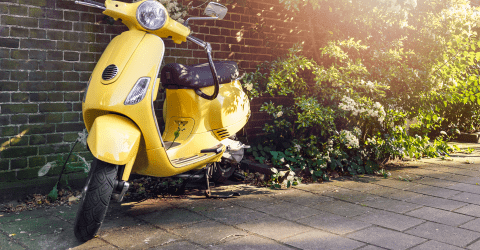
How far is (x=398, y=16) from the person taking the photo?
5113mm

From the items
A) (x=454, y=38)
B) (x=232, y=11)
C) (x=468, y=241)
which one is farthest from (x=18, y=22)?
(x=454, y=38)

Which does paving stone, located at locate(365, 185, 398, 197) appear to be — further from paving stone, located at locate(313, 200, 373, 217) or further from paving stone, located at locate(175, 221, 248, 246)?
paving stone, located at locate(175, 221, 248, 246)

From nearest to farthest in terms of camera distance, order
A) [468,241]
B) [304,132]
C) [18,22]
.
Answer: [468,241] → [18,22] → [304,132]

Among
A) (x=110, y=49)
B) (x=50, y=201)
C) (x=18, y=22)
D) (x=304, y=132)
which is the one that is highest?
(x=18, y=22)

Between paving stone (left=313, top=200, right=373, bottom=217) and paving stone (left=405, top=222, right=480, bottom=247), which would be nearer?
paving stone (left=405, top=222, right=480, bottom=247)

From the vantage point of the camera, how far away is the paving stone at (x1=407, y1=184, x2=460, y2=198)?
13.9ft

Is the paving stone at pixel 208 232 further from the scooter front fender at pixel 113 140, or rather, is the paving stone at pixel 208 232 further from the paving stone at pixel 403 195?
the paving stone at pixel 403 195

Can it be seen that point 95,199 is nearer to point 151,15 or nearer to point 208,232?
point 208,232

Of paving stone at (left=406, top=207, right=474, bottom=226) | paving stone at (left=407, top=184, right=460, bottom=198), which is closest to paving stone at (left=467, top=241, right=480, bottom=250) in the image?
paving stone at (left=406, top=207, right=474, bottom=226)

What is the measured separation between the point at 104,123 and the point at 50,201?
58.7 inches

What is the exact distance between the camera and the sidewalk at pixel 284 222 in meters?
2.80

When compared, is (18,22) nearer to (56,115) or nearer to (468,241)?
(56,115)

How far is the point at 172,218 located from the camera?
10.8 ft

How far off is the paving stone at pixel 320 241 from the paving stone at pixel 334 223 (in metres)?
0.14
